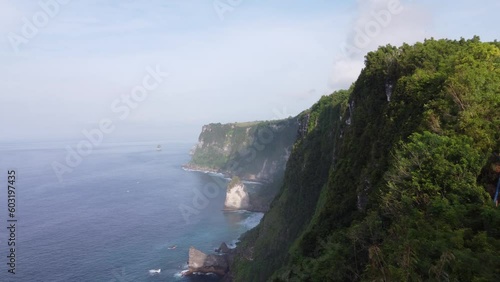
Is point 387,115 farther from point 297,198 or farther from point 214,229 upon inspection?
point 214,229

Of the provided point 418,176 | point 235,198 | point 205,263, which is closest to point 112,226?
point 205,263

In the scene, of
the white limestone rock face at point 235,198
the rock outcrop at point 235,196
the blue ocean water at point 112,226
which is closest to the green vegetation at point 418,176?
the blue ocean water at point 112,226

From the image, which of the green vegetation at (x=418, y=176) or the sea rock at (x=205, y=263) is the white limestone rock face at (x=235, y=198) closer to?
the sea rock at (x=205, y=263)

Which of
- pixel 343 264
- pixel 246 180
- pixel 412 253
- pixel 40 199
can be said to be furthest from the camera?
pixel 246 180

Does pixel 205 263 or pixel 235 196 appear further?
pixel 235 196

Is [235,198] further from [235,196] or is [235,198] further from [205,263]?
[205,263]

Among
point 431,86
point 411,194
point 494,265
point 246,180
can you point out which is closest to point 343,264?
point 411,194
